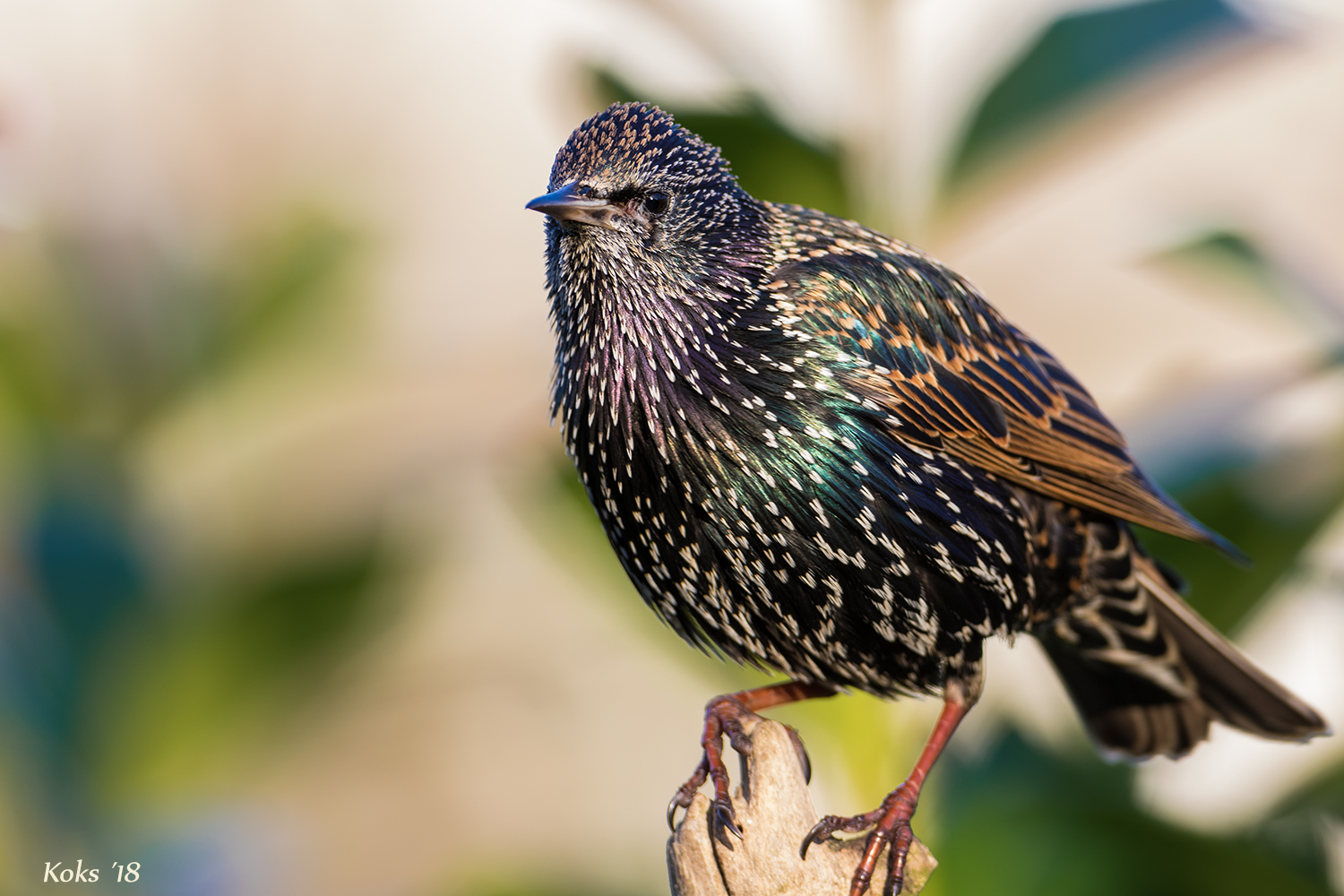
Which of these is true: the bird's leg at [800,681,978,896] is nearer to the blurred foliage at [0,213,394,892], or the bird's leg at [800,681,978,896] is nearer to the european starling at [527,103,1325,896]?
the european starling at [527,103,1325,896]

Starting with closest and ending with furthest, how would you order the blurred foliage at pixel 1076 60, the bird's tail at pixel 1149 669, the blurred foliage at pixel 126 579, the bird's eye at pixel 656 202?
the bird's eye at pixel 656 202 < the bird's tail at pixel 1149 669 < the blurred foliage at pixel 1076 60 < the blurred foliage at pixel 126 579

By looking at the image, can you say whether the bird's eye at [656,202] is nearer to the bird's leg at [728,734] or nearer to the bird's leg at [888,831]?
the bird's leg at [728,734]

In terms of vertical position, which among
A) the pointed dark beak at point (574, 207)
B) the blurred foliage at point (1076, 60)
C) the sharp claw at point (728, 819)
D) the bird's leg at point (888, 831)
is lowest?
the bird's leg at point (888, 831)

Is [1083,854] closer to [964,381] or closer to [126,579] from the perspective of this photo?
[964,381]

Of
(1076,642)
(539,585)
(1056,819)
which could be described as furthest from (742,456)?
(539,585)

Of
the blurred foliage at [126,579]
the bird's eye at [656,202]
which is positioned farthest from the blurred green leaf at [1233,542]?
the blurred foliage at [126,579]

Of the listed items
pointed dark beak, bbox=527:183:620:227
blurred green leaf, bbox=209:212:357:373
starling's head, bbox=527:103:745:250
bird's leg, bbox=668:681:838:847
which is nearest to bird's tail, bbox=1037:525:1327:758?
bird's leg, bbox=668:681:838:847
